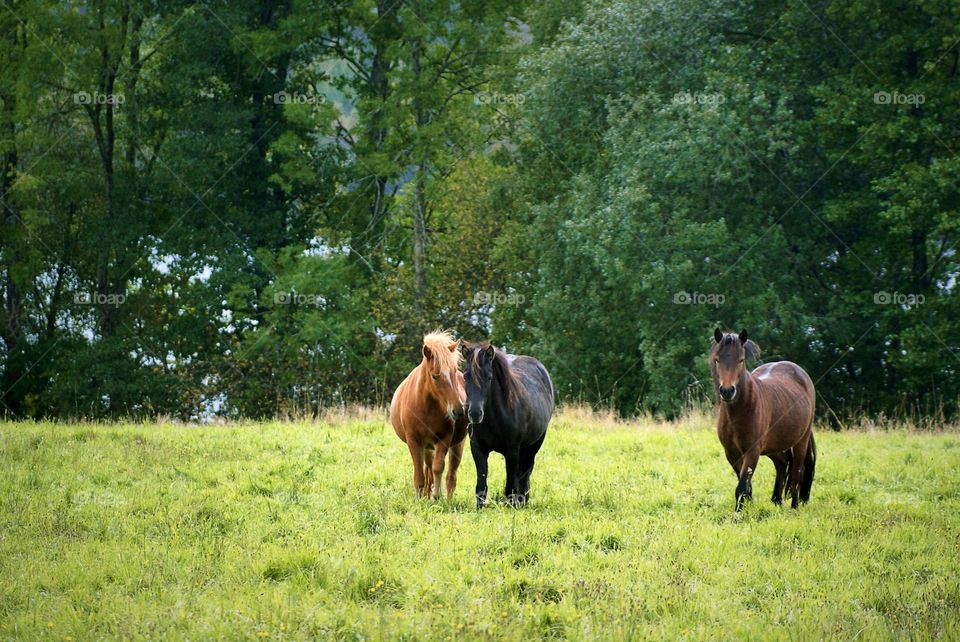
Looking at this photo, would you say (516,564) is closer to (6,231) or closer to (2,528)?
(2,528)

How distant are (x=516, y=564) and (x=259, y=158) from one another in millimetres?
32279

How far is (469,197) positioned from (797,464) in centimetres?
2674

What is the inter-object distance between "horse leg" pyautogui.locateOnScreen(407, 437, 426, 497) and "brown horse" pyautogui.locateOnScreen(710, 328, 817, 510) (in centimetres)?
313

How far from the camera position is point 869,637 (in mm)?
6320

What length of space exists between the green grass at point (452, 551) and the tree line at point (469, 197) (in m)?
13.5

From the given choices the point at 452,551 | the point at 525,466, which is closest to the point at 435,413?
the point at 525,466

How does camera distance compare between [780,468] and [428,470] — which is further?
[780,468]

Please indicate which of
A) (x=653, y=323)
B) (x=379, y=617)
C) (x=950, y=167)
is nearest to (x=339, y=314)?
(x=653, y=323)

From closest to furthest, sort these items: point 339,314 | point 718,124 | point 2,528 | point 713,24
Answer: point 2,528, point 718,124, point 713,24, point 339,314

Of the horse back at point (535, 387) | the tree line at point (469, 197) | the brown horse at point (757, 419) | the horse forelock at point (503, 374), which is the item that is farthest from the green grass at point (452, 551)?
the tree line at point (469, 197)

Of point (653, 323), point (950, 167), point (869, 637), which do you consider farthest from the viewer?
point (653, 323)

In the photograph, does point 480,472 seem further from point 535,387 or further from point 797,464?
point 797,464

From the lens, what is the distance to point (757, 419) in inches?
405

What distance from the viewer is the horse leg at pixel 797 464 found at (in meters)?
10.8
